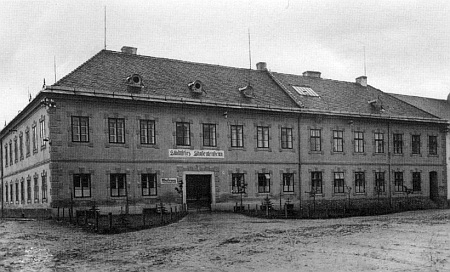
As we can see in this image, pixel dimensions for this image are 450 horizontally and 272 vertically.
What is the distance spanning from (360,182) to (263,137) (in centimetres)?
835

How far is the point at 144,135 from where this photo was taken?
27.4 metres

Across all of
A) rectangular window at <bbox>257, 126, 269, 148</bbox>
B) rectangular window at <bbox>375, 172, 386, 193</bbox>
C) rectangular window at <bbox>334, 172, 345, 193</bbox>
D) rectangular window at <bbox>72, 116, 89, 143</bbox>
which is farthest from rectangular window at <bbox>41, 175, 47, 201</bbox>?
rectangular window at <bbox>375, 172, 386, 193</bbox>

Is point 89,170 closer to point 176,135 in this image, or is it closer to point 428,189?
point 176,135

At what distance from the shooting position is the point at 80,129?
2566cm

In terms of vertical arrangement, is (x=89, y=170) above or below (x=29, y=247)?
above

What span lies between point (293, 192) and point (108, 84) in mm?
12910

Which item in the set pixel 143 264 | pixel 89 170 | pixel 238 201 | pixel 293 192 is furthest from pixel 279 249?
pixel 293 192

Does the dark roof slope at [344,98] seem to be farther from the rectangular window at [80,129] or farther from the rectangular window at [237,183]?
the rectangular window at [80,129]

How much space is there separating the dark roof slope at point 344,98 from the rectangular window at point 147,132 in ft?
34.4

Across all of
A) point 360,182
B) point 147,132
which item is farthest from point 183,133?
point 360,182

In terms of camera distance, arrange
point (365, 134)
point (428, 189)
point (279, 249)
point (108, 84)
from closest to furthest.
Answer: point (279, 249), point (108, 84), point (365, 134), point (428, 189)

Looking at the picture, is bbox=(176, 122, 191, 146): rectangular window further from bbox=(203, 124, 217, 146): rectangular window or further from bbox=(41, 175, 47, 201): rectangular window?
bbox=(41, 175, 47, 201): rectangular window

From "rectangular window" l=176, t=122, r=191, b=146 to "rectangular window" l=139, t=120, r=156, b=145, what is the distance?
4.75 ft

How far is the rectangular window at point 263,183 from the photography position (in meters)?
31.0
